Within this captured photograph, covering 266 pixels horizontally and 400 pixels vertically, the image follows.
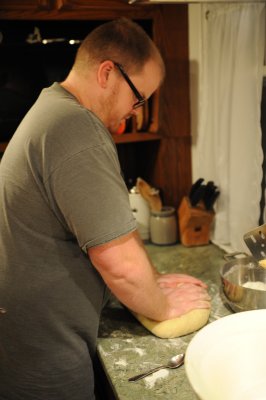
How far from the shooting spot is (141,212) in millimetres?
1802

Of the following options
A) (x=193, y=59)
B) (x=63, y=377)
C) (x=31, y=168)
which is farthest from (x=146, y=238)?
(x=31, y=168)

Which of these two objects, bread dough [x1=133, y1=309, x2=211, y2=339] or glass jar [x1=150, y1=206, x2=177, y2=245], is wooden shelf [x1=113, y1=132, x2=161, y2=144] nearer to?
glass jar [x1=150, y1=206, x2=177, y2=245]

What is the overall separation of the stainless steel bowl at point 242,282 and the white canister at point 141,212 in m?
0.49

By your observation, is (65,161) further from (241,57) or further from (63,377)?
(241,57)

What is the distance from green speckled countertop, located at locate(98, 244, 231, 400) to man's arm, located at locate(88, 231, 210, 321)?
0.24 ft

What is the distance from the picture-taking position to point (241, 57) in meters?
1.37

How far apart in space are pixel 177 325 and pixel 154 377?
17cm

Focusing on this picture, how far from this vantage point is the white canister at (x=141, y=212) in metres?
1.78

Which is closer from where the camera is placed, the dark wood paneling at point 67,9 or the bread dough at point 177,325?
the bread dough at point 177,325

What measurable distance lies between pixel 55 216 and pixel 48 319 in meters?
0.25

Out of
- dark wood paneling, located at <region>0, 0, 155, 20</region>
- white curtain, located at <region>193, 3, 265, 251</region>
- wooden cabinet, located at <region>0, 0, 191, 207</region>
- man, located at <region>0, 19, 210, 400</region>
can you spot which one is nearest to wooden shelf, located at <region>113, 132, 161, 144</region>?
wooden cabinet, located at <region>0, 0, 191, 207</region>

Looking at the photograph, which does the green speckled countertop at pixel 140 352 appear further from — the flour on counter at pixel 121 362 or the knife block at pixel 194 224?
the knife block at pixel 194 224

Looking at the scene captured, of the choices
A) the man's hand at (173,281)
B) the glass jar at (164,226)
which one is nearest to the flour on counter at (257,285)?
the man's hand at (173,281)

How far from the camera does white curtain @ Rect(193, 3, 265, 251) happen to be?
133cm
